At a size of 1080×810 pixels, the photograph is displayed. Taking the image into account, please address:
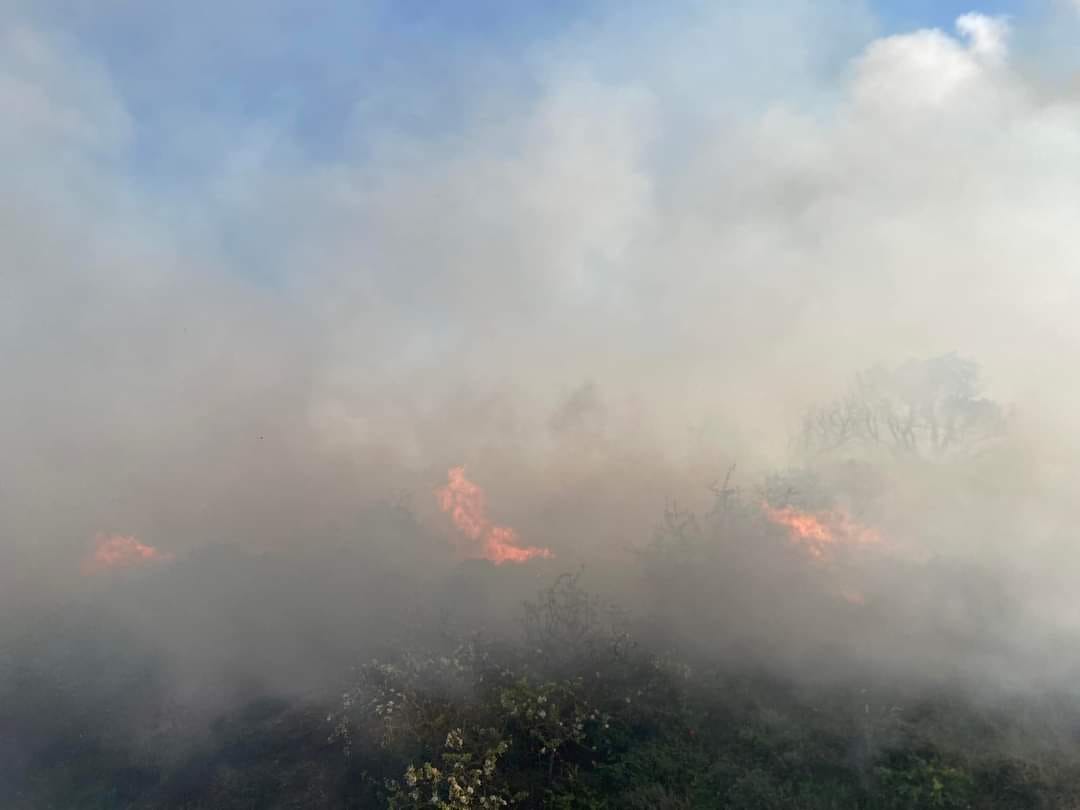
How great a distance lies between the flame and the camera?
36312 millimetres

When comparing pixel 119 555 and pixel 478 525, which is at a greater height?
pixel 478 525

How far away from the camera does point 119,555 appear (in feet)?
121

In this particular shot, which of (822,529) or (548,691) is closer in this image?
(548,691)

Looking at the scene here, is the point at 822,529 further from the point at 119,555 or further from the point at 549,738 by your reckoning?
the point at 119,555

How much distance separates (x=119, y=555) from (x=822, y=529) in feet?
113

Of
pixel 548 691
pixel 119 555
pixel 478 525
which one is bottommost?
pixel 548 691

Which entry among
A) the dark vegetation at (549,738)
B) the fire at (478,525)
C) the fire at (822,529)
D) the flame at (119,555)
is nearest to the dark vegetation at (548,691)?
the dark vegetation at (549,738)

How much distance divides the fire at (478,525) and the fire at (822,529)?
1080 cm

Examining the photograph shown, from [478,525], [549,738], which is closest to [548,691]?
[549,738]

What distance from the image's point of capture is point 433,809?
61.7ft

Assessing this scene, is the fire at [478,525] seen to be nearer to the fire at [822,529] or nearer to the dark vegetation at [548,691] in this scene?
the dark vegetation at [548,691]

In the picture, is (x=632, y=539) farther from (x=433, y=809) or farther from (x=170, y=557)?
(x=170, y=557)

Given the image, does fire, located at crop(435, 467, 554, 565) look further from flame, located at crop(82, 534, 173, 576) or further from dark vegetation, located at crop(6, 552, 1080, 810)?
flame, located at crop(82, 534, 173, 576)

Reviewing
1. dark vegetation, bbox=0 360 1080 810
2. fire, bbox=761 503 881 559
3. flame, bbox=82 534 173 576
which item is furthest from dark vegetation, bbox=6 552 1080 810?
flame, bbox=82 534 173 576
